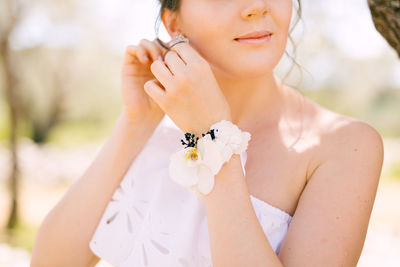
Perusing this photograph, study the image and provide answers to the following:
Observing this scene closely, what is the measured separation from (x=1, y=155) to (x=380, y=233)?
13928 mm

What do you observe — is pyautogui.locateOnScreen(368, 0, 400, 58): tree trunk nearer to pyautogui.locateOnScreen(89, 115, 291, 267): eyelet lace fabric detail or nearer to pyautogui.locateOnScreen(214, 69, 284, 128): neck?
pyautogui.locateOnScreen(214, 69, 284, 128): neck

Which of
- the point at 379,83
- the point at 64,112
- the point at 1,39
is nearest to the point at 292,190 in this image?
the point at 1,39

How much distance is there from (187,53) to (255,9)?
13.7 inches

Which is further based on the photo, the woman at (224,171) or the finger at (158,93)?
the finger at (158,93)

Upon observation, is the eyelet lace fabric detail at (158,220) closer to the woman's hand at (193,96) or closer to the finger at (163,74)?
the woman's hand at (193,96)

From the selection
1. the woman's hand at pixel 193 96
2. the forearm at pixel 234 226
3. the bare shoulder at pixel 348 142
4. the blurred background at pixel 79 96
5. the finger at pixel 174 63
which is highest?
the finger at pixel 174 63

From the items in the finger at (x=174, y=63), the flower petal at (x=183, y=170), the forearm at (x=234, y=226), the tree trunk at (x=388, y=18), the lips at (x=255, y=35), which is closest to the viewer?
the forearm at (x=234, y=226)

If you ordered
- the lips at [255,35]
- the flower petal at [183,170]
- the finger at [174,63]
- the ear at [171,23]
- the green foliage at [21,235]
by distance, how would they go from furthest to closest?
the green foliage at [21,235] → the ear at [171,23] → the lips at [255,35] → the finger at [174,63] → the flower petal at [183,170]

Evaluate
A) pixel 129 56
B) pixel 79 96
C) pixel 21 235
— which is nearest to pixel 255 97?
pixel 129 56

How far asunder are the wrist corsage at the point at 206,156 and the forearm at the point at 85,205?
75 cm

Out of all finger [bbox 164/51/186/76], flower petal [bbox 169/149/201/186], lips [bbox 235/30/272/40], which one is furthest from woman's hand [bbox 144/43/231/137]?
lips [bbox 235/30/272/40]

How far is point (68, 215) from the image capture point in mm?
2334

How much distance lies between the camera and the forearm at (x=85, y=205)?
229cm

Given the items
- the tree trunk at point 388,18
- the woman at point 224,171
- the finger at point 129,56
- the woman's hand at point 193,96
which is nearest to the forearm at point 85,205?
the woman at point 224,171
